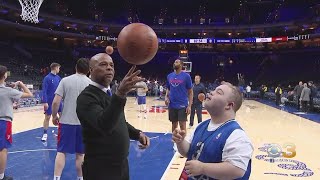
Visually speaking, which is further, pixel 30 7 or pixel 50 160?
pixel 30 7

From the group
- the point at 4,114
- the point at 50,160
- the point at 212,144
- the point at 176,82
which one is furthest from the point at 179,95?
the point at 212,144

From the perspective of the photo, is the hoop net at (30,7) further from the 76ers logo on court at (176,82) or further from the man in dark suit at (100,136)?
the man in dark suit at (100,136)

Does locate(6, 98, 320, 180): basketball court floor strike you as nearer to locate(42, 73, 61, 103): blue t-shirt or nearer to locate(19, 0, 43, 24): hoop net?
locate(42, 73, 61, 103): blue t-shirt

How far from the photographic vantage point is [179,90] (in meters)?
7.02

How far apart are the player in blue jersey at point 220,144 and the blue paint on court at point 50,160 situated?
3051mm

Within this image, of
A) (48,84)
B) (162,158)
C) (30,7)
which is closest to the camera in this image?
(162,158)

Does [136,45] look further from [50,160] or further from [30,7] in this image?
[30,7]

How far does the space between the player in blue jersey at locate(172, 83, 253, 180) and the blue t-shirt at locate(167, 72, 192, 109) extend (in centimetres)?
442

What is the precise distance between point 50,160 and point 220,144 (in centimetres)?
493

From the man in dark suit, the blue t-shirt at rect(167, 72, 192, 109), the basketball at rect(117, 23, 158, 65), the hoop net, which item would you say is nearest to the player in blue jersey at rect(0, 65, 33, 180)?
the man in dark suit

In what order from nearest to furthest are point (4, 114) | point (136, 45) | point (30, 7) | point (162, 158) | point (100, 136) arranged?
point (136, 45)
point (100, 136)
point (4, 114)
point (162, 158)
point (30, 7)

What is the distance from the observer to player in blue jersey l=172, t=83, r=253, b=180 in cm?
202

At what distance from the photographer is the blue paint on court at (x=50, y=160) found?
5.38 m

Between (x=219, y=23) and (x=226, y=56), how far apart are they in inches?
161
